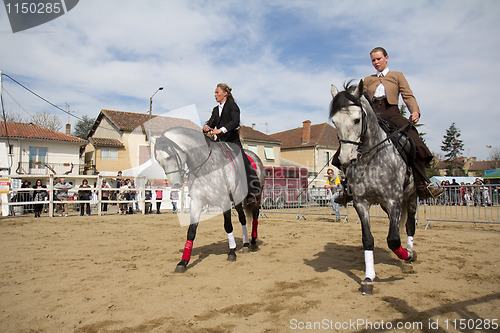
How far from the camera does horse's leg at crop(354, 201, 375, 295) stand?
4.29 meters

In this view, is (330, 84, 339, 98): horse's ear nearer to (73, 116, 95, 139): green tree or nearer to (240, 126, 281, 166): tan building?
(240, 126, 281, 166): tan building

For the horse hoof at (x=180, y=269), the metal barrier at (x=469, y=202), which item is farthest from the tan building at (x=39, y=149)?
the metal barrier at (x=469, y=202)

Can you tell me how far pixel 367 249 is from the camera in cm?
469

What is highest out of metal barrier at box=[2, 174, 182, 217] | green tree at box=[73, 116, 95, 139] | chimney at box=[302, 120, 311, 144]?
green tree at box=[73, 116, 95, 139]

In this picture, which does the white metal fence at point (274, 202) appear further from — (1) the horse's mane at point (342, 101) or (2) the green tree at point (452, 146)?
(2) the green tree at point (452, 146)

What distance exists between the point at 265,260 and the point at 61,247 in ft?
17.5

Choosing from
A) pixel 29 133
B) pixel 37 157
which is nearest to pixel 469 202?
pixel 37 157

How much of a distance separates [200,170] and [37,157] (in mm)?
40990

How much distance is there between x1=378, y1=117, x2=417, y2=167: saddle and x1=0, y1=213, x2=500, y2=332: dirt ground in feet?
6.22

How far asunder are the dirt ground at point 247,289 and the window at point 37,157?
35.8 meters

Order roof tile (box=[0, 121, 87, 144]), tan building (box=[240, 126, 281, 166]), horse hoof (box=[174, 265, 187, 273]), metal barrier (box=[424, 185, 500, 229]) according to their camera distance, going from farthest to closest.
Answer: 1. tan building (box=[240, 126, 281, 166])
2. roof tile (box=[0, 121, 87, 144])
3. metal barrier (box=[424, 185, 500, 229])
4. horse hoof (box=[174, 265, 187, 273])

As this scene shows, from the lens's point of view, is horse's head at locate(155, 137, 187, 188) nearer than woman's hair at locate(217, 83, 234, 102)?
Yes

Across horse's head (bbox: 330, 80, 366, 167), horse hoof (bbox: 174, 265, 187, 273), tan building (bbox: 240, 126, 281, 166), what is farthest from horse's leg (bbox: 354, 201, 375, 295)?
tan building (bbox: 240, 126, 281, 166)

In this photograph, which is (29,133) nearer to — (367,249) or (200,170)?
(200,170)
